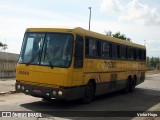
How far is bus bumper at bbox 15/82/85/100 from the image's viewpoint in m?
13.8

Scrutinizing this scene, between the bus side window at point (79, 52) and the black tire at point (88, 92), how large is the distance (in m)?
1.40

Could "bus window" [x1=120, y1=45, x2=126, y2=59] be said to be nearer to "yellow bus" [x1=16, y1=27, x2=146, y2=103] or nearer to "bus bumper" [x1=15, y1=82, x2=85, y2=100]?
"yellow bus" [x1=16, y1=27, x2=146, y2=103]

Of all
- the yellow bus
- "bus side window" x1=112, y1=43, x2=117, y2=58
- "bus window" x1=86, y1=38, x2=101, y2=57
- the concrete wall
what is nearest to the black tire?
the yellow bus

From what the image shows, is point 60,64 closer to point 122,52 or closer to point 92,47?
point 92,47

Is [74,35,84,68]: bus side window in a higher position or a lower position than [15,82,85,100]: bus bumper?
higher

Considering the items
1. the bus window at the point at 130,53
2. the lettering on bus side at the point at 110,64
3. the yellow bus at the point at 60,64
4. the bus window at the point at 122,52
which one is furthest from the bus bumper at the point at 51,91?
the bus window at the point at 130,53

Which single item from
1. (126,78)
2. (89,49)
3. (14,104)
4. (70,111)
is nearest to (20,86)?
(14,104)

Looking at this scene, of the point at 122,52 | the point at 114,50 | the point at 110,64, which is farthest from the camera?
the point at 122,52

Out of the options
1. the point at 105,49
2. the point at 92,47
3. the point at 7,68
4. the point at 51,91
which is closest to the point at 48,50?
the point at 51,91

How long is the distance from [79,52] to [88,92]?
7.05ft

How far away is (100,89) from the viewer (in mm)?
17609

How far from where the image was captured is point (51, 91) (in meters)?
14.0

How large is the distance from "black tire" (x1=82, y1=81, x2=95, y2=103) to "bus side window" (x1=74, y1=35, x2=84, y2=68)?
4.60 ft

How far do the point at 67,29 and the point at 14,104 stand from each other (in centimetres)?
346
